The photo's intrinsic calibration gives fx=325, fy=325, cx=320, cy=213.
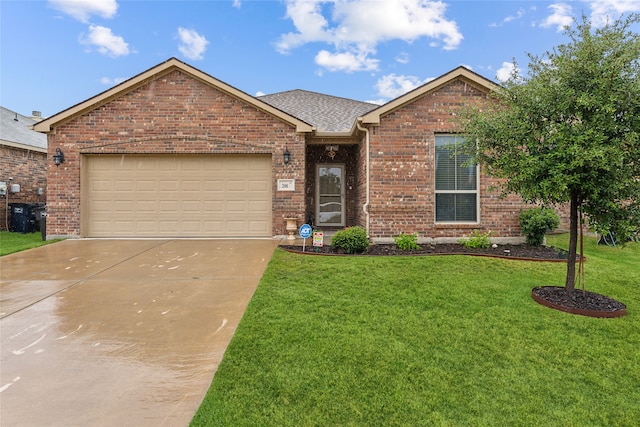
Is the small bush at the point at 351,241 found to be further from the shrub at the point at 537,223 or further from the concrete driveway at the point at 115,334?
the shrub at the point at 537,223

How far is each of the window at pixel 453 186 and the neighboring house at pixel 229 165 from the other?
0.08 ft

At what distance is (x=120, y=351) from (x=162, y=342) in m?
0.34

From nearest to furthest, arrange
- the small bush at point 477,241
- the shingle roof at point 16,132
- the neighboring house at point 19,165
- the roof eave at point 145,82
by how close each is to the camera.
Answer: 1. the small bush at point 477,241
2. the roof eave at point 145,82
3. the neighboring house at point 19,165
4. the shingle roof at point 16,132

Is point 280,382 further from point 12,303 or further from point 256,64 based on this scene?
point 256,64

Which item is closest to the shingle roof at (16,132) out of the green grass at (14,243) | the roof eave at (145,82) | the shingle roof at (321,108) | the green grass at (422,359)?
the green grass at (14,243)

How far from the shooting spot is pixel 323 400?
2.22m

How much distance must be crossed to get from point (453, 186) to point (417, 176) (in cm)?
93

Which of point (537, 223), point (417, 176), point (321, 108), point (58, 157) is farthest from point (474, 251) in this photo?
point (58, 157)

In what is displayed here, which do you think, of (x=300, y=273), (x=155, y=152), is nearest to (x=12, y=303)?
(x=300, y=273)

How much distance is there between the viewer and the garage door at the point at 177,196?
8.99 m

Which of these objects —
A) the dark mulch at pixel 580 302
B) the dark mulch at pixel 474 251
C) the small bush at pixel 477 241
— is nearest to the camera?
the dark mulch at pixel 580 302

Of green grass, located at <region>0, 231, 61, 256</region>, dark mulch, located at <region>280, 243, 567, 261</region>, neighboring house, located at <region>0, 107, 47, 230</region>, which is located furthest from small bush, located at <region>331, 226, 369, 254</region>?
neighboring house, located at <region>0, 107, 47, 230</region>

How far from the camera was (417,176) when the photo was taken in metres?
8.02

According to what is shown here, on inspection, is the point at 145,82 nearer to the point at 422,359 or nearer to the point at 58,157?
the point at 58,157
